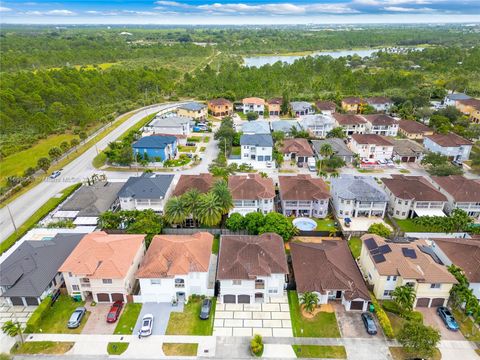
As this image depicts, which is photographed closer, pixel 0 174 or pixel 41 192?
pixel 41 192

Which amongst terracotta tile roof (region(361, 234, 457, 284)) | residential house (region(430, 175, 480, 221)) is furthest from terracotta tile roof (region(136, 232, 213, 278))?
residential house (region(430, 175, 480, 221))

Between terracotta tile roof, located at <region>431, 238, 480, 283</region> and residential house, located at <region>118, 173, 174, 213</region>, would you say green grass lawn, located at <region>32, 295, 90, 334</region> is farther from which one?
terracotta tile roof, located at <region>431, 238, 480, 283</region>

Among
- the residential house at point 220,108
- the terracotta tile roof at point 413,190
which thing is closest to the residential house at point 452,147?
the terracotta tile roof at point 413,190

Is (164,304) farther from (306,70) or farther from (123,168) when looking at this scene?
(306,70)

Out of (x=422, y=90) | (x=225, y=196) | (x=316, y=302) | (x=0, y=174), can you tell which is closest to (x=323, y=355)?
(x=316, y=302)

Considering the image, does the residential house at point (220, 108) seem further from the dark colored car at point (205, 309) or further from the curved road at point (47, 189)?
the dark colored car at point (205, 309)

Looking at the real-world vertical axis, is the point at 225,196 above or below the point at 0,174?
above
